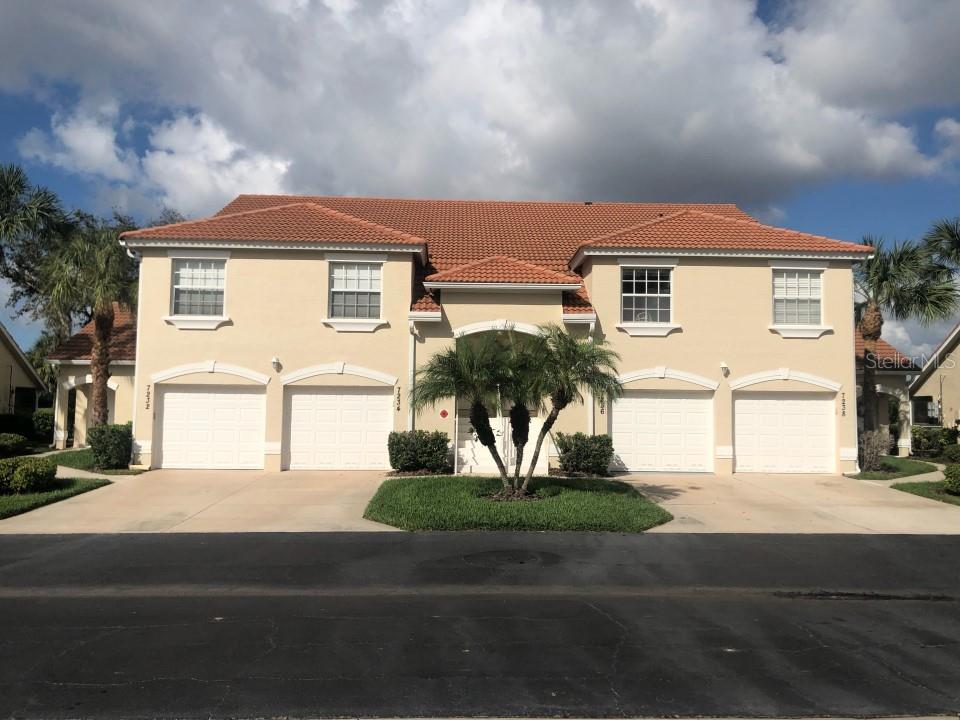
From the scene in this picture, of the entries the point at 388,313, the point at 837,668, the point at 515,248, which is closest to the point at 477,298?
the point at 388,313

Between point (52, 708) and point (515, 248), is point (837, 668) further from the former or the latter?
point (515, 248)

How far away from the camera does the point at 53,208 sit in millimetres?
26344

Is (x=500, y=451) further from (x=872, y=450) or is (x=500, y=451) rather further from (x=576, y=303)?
(x=872, y=450)

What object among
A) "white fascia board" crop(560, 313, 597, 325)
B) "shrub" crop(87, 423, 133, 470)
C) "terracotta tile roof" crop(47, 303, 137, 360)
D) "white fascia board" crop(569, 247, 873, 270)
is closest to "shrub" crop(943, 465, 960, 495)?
"white fascia board" crop(569, 247, 873, 270)

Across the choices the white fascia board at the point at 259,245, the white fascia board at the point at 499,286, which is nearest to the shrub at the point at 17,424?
the white fascia board at the point at 259,245

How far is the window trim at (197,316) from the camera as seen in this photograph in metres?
17.9

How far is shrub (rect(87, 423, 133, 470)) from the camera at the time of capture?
17.2 m

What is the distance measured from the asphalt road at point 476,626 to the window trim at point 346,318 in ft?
27.1

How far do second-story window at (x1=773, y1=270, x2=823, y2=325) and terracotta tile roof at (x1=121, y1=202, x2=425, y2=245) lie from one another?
9416 millimetres

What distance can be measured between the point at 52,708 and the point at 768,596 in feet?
22.6

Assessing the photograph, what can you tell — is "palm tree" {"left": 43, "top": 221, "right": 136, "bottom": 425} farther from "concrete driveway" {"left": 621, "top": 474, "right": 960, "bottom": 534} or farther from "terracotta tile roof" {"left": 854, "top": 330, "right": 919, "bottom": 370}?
"terracotta tile roof" {"left": 854, "top": 330, "right": 919, "bottom": 370}

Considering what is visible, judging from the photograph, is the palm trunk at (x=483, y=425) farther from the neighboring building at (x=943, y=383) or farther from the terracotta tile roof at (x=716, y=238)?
the neighboring building at (x=943, y=383)

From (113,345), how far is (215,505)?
1230 cm

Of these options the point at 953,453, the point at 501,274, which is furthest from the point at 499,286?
the point at 953,453
